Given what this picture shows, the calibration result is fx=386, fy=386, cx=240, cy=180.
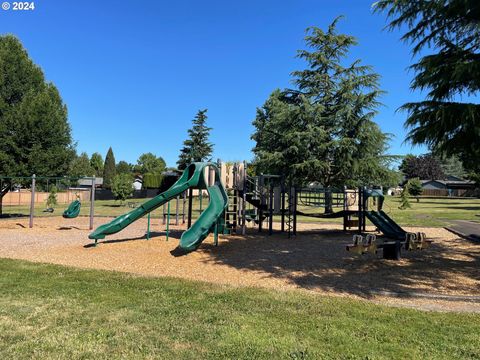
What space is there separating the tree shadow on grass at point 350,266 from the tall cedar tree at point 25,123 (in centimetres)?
1285

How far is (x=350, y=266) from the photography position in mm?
8539

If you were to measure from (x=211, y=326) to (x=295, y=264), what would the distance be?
4640 millimetres

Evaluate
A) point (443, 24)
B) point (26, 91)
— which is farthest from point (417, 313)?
point (26, 91)

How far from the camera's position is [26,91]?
837 inches

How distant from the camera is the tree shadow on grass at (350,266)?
669 centimetres

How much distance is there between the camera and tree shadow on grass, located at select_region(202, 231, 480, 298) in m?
6.69

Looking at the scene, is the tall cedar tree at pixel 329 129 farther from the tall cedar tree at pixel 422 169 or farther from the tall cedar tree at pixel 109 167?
the tall cedar tree at pixel 422 169

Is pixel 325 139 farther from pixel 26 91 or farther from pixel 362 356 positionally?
pixel 362 356

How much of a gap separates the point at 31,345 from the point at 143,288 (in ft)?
8.01

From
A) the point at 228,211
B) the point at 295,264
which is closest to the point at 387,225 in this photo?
the point at 228,211

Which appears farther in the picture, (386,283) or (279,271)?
(279,271)

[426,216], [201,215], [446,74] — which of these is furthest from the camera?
[426,216]

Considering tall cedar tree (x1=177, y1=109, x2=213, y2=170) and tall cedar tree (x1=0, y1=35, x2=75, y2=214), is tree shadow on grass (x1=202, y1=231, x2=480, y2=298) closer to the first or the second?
tall cedar tree (x1=0, y1=35, x2=75, y2=214)

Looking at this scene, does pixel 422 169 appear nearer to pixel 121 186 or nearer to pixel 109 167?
pixel 109 167
